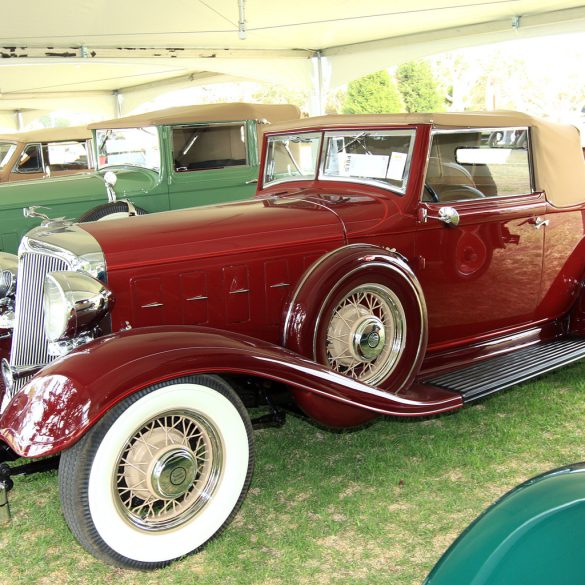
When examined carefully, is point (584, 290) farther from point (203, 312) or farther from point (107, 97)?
point (107, 97)

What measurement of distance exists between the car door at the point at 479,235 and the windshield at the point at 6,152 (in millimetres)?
8039

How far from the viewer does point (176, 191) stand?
7.68 m

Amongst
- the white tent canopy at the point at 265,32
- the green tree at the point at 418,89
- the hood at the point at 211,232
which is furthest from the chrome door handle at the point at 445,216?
the green tree at the point at 418,89

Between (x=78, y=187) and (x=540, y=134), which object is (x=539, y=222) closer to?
(x=540, y=134)

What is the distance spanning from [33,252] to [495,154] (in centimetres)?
261

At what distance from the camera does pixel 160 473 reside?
2596mm

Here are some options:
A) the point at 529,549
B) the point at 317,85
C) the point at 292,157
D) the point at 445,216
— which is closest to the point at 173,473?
the point at 529,549

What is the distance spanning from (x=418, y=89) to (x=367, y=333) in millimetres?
22983

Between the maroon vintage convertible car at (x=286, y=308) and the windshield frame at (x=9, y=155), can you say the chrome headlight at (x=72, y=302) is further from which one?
the windshield frame at (x=9, y=155)

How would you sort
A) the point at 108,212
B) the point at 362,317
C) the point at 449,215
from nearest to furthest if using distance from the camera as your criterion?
the point at 362,317 < the point at 449,215 < the point at 108,212

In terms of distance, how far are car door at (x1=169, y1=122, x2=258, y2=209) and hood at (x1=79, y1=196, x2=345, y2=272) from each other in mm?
4132

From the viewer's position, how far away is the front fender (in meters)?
2.38

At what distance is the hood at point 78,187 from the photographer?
7458 mm

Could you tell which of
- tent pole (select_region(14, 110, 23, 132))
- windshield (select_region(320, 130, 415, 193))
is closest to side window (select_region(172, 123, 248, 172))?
windshield (select_region(320, 130, 415, 193))
